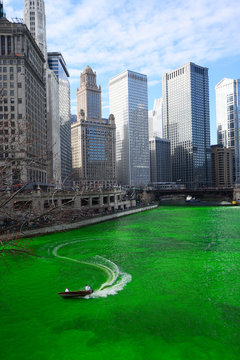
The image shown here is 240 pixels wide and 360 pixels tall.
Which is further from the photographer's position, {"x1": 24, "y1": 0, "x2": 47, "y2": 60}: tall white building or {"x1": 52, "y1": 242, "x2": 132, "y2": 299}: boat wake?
{"x1": 24, "y1": 0, "x2": 47, "y2": 60}: tall white building

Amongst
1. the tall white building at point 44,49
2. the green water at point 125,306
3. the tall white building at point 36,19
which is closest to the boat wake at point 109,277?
the green water at point 125,306

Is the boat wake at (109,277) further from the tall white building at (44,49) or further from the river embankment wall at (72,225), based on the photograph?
the tall white building at (44,49)

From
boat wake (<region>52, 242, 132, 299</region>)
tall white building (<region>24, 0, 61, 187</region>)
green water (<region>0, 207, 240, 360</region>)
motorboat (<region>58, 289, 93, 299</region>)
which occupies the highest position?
tall white building (<region>24, 0, 61, 187</region>)

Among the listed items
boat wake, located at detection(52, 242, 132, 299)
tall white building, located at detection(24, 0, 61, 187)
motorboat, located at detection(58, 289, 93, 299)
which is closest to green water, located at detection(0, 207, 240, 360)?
boat wake, located at detection(52, 242, 132, 299)

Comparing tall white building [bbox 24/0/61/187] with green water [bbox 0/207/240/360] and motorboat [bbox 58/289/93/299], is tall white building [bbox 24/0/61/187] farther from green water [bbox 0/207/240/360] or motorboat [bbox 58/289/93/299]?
motorboat [bbox 58/289/93/299]

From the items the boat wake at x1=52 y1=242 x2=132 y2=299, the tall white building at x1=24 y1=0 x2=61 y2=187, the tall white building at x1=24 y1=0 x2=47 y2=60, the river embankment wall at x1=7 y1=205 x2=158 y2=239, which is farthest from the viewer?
the tall white building at x1=24 y1=0 x2=47 y2=60

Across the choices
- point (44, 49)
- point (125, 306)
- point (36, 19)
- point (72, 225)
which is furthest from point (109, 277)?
point (36, 19)

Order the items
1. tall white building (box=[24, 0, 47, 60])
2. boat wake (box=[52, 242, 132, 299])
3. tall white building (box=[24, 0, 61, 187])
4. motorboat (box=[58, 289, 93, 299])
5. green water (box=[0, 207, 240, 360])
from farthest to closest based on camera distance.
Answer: tall white building (box=[24, 0, 47, 60]), tall white building (box=[24, 0, 61, 187]), boat wake (box=[52, 242, 132, 299]), motorboat (box=[58, 289, 93, 299]), green water (box=[0, 207, 240, 360])
